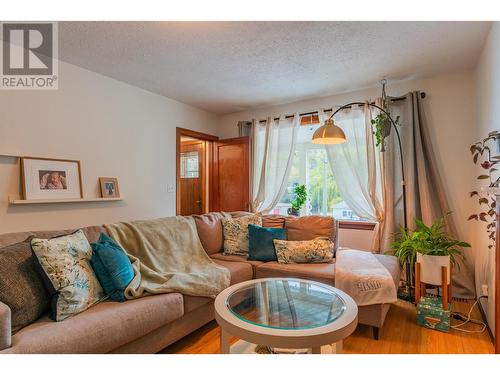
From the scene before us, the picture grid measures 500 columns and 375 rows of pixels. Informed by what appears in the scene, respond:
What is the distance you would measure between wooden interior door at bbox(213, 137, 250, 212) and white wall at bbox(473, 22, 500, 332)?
278 cm

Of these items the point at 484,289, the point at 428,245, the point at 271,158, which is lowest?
the point at 484,289

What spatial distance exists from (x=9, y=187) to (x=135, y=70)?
5.40 feet

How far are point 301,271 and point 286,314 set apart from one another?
0.97 meters

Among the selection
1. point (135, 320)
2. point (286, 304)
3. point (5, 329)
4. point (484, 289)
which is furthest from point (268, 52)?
point (484, 289)

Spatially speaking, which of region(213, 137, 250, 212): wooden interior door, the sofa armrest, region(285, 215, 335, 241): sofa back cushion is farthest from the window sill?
the sofa armrest

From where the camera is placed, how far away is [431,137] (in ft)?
10.2

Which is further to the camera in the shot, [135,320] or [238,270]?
[238,270]

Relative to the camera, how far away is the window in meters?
3.76

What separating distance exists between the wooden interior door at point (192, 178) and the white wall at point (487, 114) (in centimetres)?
388

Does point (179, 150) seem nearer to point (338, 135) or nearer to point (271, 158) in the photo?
point (271, 158)

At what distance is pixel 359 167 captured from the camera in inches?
138
